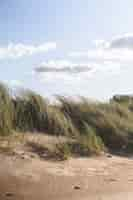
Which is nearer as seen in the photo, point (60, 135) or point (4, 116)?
point (4, 116)

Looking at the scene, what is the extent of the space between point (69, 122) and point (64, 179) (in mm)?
2376

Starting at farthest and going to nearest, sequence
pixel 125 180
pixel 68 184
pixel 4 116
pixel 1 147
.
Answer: pixel 4 116 < pixel 1 147 < pixel 125 180 < pixel 68 184

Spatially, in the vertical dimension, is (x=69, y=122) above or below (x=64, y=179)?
above

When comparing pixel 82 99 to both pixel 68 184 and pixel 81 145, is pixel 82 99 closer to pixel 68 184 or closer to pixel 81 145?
pixel 81 145

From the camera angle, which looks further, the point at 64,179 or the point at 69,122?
the point at 69,122

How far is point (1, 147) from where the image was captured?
15.3 ft

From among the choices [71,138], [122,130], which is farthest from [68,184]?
[122,130]

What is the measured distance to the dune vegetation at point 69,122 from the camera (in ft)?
17.8

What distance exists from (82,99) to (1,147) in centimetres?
323

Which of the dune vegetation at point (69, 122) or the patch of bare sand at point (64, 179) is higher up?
the dune vegetation at point (69, 122)

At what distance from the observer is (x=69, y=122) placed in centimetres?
615

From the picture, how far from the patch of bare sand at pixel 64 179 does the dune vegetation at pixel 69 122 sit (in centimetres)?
68

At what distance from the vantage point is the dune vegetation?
5438 millimetres

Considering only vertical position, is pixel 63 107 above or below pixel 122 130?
above
